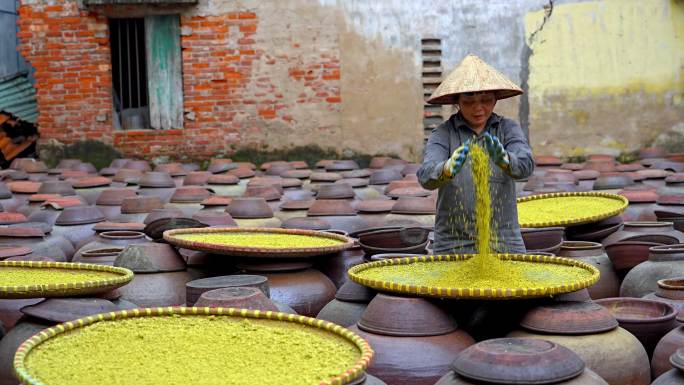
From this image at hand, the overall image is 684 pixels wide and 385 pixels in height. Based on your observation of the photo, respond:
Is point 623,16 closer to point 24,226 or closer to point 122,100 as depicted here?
point 122,100

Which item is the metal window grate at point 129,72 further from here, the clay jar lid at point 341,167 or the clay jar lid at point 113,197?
the clay jar lid at point 113,197

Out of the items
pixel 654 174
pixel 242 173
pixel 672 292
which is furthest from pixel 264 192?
pixel 672 292

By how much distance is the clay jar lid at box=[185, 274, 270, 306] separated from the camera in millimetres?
4195

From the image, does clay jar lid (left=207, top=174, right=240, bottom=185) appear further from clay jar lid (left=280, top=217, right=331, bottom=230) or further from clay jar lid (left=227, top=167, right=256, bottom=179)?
clay jar lid (left=280, top=217, right=331, bottom=230)

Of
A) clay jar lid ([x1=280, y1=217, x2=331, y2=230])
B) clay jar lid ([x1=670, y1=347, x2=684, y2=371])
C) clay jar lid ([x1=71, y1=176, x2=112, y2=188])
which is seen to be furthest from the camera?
clay jar lid ([x1=71, y1=176, x2=112, y2=188])

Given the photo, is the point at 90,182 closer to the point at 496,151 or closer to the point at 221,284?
the point at 221,284

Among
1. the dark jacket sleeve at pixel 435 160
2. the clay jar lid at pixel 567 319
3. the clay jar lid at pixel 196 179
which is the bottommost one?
the clay jar lid at pixel 567 319

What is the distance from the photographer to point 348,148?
11992 mm

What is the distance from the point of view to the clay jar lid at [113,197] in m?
7.68

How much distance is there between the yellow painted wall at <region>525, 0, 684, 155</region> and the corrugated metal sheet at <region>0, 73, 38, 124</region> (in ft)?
23.5

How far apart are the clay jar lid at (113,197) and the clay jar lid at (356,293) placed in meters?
3.99

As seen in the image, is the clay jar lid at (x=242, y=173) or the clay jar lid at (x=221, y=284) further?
the clay jar lid at (x=242, y=173)

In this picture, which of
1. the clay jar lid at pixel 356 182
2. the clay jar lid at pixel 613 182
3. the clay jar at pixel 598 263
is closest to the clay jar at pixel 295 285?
the clay jar at pixel 598 263

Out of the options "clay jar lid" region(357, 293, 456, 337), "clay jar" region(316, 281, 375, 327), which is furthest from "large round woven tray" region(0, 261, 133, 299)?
"clay jar lid" region(357, 293, 456, 337)
